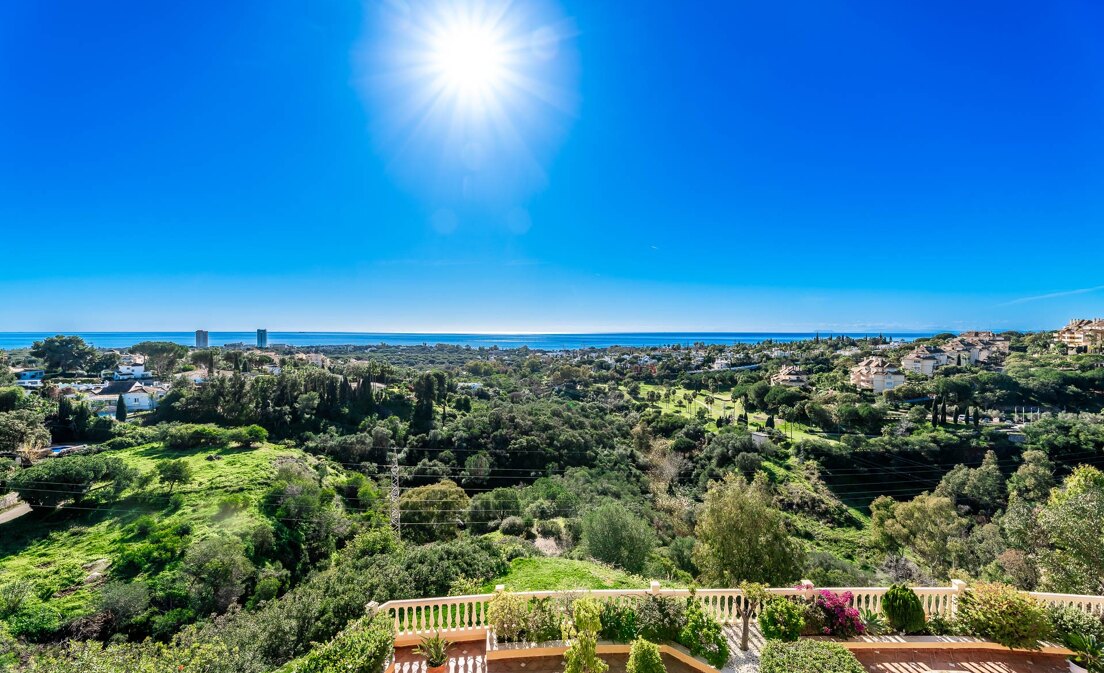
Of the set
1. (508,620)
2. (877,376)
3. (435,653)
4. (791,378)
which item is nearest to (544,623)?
(508,620)

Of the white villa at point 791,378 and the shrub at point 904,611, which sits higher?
the shrub at point 904,611

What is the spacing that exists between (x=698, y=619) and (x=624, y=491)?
2359cm

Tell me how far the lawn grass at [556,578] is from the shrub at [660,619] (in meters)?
2.33

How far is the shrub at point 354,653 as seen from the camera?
4.39 meters

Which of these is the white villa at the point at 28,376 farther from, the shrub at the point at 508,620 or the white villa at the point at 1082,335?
the white villa at the point at 1082,335

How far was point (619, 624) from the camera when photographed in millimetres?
5617

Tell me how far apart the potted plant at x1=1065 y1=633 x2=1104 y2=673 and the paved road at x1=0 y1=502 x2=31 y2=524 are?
1379 inches

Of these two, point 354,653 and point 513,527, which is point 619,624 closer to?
point 354,653

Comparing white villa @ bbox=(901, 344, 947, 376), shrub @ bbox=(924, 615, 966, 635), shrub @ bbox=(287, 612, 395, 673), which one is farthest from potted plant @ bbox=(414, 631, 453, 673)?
white villa @ bbox=(901, 344, 947, 376)

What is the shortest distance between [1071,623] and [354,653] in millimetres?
9478

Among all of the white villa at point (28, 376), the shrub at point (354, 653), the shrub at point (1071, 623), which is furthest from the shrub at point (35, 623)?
the white villa at point (28, 376)

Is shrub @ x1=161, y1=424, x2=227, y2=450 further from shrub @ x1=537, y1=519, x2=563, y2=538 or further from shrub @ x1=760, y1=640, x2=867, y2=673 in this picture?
Result: shrub @ x1=760, y1=640, x2=867, y2=673

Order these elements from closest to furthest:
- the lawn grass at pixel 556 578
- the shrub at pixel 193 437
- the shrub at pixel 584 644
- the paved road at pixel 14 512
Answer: the shrub at pixel 584 644
the lawn grass at pixel 556 578
the paved road at pixel 14 512
the shrub at pixel 193 437

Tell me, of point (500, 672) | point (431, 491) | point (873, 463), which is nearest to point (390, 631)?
point (500, 672)
